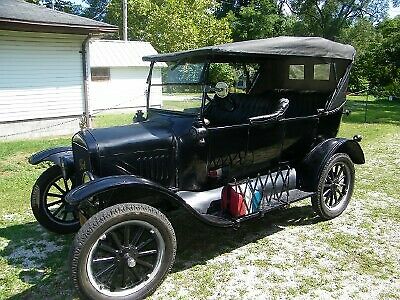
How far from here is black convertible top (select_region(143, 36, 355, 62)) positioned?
3.78 metres

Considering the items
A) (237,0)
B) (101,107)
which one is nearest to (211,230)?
(101,107)

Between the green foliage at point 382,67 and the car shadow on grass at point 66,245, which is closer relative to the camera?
the car shadow on grass at point 66,245


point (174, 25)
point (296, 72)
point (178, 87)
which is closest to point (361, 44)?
point (174, 25)

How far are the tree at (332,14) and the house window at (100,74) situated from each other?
72.8 ft

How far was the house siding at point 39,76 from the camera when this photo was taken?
34.0 ft

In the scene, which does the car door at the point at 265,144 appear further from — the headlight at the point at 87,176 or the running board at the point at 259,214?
the headlight at the point at 87,176

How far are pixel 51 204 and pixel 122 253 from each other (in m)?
1.69

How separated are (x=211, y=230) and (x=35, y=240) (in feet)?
6.46

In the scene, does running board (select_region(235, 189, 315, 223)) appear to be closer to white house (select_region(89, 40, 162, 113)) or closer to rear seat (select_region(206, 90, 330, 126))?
rear seat (select_region(206, 90, 330, 126))

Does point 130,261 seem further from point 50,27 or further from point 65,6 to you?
point 65,6

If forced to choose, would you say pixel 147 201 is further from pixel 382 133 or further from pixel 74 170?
pixel 382 133

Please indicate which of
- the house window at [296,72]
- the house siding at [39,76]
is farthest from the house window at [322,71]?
the house siding at [39,76]

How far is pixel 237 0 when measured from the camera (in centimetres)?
4088

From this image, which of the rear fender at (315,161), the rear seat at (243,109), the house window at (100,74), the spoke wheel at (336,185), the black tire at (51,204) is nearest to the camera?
the rear seat at (243,109)
